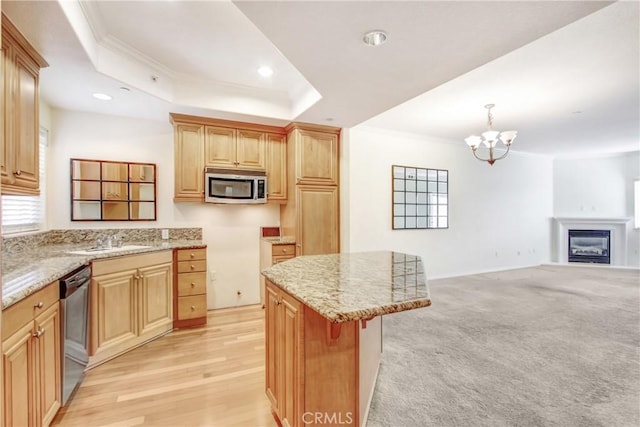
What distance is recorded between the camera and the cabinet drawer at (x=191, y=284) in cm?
321

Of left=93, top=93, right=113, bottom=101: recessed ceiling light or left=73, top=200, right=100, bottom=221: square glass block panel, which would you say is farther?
left=73, top=200, right=100, bottom=221: square glass block panel

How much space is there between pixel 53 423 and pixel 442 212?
17.9 feet

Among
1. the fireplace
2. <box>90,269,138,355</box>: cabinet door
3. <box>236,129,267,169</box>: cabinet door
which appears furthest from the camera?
the fireplace

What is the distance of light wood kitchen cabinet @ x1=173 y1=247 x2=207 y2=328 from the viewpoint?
3.21m

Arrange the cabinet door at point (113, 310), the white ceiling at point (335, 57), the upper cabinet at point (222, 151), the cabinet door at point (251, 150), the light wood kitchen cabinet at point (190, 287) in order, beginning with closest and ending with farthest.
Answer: the white ceiling at point (335, 57) < the cabinet door at point (113, 310) < the light wood kitchen cabinet at point (190, 287) < the upper cabinet at point (222, 151) < the cabinet door at point (251, 150)

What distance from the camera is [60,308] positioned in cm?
193

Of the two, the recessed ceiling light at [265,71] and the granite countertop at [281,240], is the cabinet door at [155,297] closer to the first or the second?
the granite countertop at [281,240]

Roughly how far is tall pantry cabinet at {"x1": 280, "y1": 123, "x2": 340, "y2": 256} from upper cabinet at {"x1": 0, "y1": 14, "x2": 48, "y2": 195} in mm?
2340

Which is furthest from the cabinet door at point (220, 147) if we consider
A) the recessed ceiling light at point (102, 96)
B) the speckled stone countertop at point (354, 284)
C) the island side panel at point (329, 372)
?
the island side panel at point (329, 372)

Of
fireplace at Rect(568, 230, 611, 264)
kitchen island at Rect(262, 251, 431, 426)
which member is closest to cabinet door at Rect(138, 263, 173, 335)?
kitchen island at Rect(262, 251, 431, 426)

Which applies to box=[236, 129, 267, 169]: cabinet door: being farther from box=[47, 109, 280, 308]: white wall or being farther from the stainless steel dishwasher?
the stainless steel dishwasher

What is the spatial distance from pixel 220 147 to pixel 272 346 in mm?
2538

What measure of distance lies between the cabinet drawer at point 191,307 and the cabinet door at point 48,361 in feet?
4.30

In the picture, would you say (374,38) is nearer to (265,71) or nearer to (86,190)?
(265,71)
